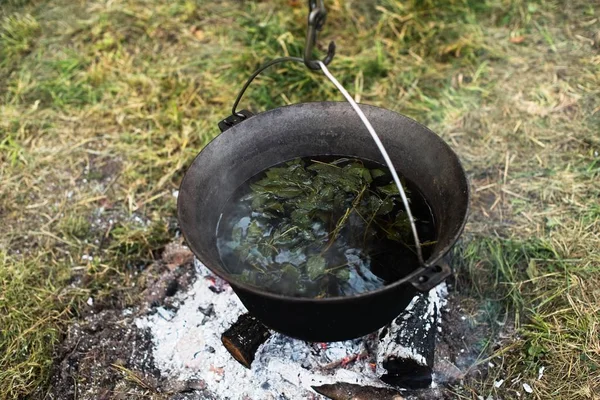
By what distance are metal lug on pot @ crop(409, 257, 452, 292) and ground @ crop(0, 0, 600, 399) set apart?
905 millimetres

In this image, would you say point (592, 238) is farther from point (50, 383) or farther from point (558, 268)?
point (50, 383)

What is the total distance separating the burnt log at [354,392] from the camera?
2.08 meters

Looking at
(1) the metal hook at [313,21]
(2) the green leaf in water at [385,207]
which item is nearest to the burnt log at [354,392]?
(2) the green leaf in water at [385,207]

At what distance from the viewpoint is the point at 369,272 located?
6.25ft

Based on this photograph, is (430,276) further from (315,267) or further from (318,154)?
(318,154)

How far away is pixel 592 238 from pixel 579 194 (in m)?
0.35

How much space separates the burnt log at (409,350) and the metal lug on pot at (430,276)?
64 cm

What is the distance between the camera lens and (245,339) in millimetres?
2164

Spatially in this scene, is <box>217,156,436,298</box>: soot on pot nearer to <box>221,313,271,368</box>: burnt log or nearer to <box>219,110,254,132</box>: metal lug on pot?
<box>219,110,254,132</box>: metal lug on pot

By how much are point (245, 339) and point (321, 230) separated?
23.2 inches

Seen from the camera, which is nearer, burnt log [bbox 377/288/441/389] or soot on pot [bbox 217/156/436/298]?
soot on pot [bbox 217/156/436/298]

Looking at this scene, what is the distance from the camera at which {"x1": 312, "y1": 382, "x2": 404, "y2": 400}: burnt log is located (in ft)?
6.82

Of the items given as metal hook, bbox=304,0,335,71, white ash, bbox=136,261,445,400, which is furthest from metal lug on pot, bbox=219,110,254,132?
white ash, bbox=136,261,445,400

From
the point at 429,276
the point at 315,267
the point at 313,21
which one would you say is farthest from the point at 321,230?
the point at 313,21
